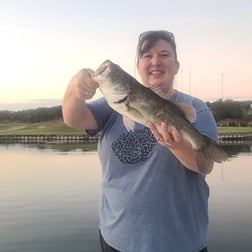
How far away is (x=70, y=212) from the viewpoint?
14430mm

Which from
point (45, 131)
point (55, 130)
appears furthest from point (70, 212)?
point (55, 130)

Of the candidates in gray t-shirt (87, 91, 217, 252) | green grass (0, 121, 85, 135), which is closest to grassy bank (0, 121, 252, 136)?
green grass (0, 121, 85, 135)

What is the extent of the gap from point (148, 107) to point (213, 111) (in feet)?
382

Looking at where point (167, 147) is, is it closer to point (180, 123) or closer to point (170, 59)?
point (180, 123)

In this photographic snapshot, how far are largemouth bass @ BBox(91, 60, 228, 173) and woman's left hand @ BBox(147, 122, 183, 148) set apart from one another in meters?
0.03

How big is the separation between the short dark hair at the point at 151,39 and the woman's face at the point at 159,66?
0.09 ft

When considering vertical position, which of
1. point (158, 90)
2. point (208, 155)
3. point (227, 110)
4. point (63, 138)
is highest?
point (158, 90)

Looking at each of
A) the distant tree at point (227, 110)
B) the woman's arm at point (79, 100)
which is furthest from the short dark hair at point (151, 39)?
the distant tree at point (227, 110)

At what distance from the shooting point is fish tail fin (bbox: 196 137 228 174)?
3.17 metres

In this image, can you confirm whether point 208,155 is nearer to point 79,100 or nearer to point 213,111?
point 79,100

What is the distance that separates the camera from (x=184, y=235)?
129 inches

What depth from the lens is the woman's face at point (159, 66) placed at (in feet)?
11.2

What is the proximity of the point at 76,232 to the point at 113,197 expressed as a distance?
9.05 m

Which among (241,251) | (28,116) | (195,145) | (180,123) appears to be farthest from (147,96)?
(28,116)
